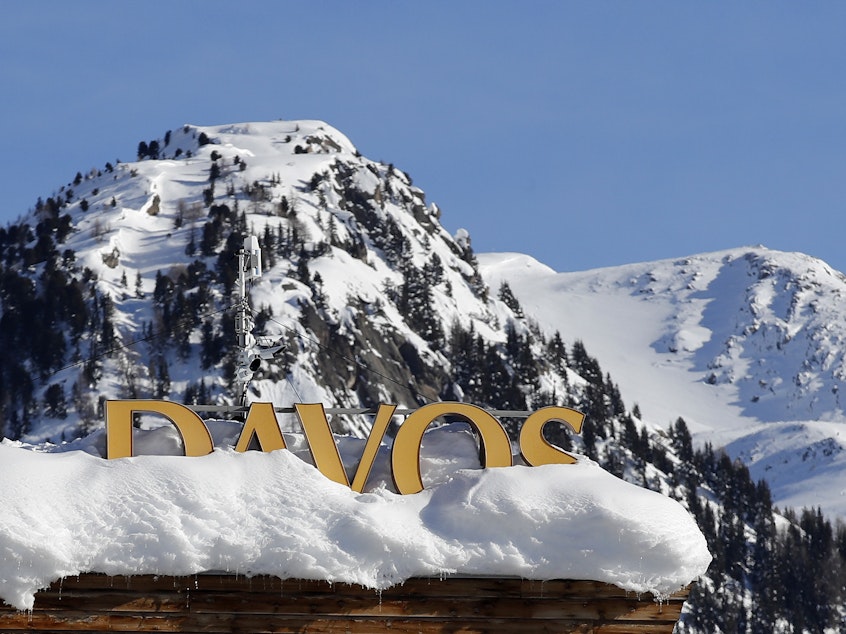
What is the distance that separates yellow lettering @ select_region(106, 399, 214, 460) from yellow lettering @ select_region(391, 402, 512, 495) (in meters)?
2.70

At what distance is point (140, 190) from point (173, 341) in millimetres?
54182

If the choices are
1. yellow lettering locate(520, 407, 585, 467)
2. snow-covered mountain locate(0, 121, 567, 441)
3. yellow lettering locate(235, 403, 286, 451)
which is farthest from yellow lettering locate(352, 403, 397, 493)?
snow-covered mountain locate(0, 121, 567, 441)

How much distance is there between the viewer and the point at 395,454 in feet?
70.4

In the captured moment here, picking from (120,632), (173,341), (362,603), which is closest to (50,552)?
(120,632)

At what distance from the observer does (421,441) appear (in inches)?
867

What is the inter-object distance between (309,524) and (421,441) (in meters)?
2.71

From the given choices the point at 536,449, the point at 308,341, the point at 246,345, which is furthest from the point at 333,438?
the point at 308,341

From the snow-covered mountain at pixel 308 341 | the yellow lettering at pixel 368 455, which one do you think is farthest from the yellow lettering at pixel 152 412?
the snow-covered mountain at pixel 308 341

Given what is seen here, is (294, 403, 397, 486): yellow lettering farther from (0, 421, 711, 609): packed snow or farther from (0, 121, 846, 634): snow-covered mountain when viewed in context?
(0, 121, 846, 634): snow-covered mountain

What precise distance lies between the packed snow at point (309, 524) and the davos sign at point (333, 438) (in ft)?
1.33

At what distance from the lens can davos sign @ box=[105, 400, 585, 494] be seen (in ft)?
69.1

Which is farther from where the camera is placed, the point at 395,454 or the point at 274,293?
the point at 274,293

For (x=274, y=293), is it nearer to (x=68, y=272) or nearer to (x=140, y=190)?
(x=68, y=272)

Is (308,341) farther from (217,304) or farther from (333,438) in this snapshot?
(333,438)
